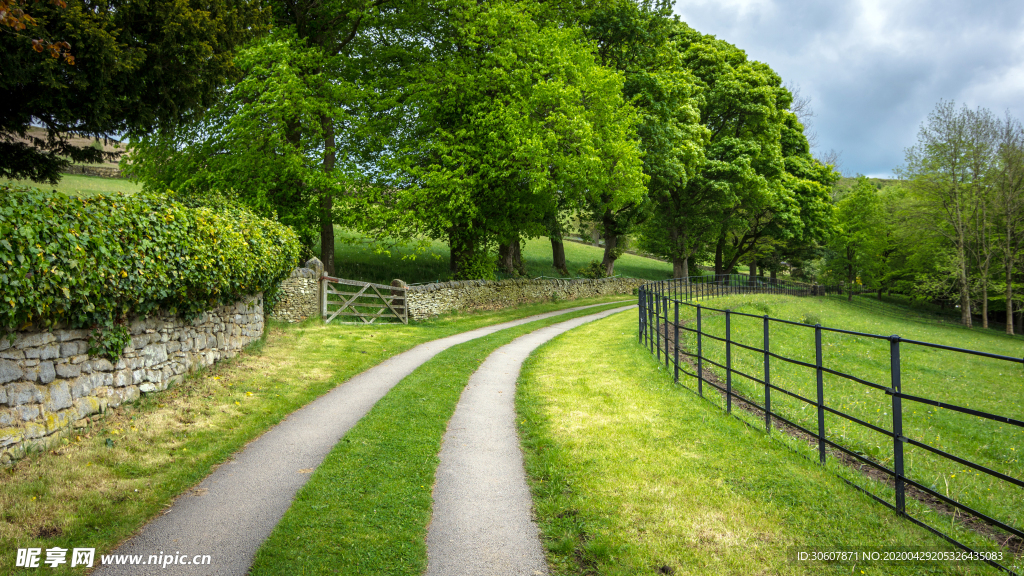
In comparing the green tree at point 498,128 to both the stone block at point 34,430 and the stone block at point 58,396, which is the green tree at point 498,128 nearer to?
the stone block at point 58,396

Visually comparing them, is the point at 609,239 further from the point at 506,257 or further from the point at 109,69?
the point at 109,69

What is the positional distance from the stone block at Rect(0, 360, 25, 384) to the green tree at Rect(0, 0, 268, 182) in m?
5.48

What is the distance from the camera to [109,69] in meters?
10.6

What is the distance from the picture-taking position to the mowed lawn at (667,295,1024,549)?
7.18 m

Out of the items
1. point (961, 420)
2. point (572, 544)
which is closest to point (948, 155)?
point (961, 420)

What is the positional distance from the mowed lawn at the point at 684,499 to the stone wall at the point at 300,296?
11403mm

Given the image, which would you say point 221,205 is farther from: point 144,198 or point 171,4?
point 171,4

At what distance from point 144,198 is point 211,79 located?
20.1 feet

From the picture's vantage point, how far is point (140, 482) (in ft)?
19.5

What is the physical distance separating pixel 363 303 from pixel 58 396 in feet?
46.1

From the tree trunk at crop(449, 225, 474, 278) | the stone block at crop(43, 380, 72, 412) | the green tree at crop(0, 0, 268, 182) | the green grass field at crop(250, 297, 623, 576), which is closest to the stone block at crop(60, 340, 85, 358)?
the stone block at crop(43, 380, 72, 412)

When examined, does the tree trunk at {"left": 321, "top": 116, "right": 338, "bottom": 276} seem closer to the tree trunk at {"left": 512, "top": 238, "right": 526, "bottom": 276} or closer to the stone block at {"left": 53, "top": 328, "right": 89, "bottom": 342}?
the tree trunk at {"left": 512, "top": 238, "right": 526, "bottom": 276}

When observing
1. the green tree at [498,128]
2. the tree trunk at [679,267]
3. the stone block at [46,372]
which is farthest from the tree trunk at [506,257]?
the stone block at [46,372]

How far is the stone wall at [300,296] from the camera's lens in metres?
17.5
